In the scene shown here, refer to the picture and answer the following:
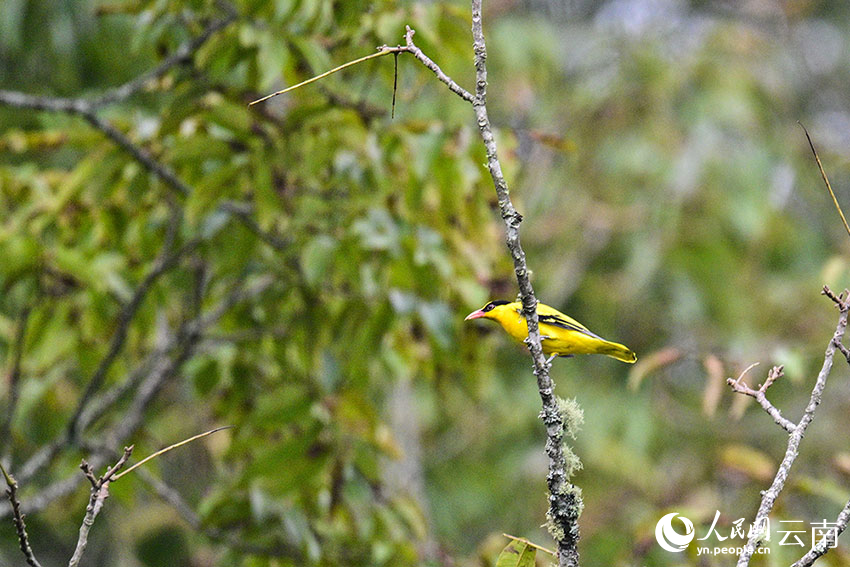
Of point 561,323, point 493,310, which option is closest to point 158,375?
point 493,310

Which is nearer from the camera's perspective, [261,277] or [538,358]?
A: [538,358]

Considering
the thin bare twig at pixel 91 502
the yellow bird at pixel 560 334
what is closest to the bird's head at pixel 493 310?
the yellow bird at pixel 560 334

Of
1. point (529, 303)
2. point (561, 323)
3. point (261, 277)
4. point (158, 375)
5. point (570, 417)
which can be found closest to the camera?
point (529, 303)

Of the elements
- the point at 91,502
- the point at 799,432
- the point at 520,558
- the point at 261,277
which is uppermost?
the point at 261,277

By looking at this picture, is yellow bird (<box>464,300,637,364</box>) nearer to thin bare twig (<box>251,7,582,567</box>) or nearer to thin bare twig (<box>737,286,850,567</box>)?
thin bare twig (<box>251,7,582,567</box>)

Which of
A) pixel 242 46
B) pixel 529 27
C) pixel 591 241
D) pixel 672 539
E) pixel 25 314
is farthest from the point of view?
pixel 591 241

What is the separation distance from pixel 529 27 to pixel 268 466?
7.13 m

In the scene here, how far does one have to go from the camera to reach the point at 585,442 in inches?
346

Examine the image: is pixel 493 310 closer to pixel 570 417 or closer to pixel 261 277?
pixel 570 417

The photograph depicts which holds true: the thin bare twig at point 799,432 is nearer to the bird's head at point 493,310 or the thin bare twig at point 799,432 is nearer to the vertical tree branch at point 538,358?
the vertical tree branch at point 538,358

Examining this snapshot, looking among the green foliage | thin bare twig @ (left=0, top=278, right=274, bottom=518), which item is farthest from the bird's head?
thin bare twig @ (left=0, top=278, right=274, bottom=518)

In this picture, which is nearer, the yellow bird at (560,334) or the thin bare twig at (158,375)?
the yellow bird at (560,334)

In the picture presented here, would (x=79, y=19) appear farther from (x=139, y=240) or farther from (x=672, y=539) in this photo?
(x=672, y=539)

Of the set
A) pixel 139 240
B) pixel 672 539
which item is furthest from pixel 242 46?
pixel 672 539
